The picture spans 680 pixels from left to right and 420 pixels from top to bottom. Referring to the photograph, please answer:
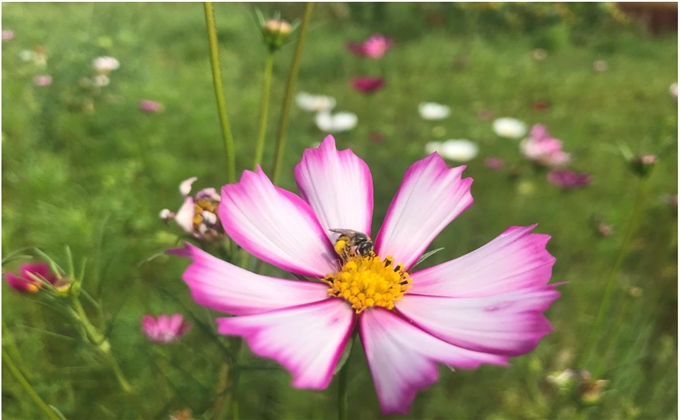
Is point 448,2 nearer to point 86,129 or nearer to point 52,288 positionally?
point 86,129

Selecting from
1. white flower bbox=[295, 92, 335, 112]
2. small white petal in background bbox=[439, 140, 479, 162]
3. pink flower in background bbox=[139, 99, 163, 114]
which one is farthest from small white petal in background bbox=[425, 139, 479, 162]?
pink flower in background bbox=[139, 99, 163, 114]

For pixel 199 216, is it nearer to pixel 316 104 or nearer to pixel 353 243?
pixel 353 243

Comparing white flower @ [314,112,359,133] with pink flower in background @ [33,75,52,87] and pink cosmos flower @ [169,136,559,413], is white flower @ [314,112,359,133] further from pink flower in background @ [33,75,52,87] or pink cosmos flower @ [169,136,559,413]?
pink cosmos flower @ [169,136,559,413]

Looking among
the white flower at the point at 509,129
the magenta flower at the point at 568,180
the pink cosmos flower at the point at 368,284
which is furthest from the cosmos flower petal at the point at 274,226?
the white flower at the point at 509,129

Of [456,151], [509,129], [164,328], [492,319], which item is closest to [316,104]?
[456,151]

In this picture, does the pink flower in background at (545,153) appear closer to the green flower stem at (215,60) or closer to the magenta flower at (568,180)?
the magenta flower at (568,180)

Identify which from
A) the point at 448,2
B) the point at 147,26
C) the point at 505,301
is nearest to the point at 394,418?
the point at 505,301
